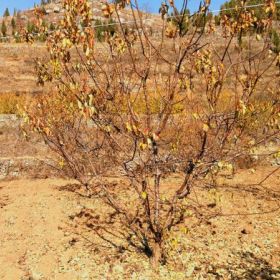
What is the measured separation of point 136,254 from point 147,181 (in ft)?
3.53

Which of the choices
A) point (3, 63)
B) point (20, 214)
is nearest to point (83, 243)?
point (20, 214)

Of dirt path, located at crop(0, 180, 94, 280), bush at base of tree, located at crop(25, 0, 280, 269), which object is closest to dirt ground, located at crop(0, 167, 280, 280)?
dirt path, located at crop(0, 180, 94, 280)

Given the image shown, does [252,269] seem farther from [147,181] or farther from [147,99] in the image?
[147,99]

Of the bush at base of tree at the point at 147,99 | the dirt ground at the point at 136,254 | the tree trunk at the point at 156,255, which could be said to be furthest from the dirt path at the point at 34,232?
the tree trunk at the point at 156,255

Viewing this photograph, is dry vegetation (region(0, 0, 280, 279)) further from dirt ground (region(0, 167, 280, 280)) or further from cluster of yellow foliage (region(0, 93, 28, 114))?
cluster of yellow foliage (region(0, 93, 28, 114))

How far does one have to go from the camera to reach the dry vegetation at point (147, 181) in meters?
3.35

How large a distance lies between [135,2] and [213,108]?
1.13 metres

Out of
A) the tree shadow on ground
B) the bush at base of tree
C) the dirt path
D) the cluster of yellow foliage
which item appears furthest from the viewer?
the cluster of yellow foliage

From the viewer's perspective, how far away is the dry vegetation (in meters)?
3.35

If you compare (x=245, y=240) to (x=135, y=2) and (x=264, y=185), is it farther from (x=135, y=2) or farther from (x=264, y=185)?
(x=135, y=2)

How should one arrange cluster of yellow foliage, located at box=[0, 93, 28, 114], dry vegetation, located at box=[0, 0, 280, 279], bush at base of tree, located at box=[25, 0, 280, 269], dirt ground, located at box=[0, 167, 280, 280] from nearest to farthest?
bush at base of tree, located at box=[25, 0, 280, 269] → dry vegetation, located at box=[0, 0, 280, 279] → dirt ground, located at box=[0, 167, 280, 280] → cluster of yellow foliage, located at box=[0, 93, 28, 114]

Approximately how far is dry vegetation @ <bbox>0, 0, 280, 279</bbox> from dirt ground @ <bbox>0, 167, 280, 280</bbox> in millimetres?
15

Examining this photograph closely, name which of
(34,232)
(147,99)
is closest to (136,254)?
(34,232)

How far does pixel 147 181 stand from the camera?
4.05 meters
